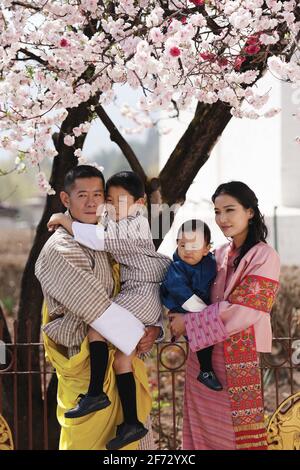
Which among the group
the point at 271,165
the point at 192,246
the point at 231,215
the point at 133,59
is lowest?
the point at 192,246

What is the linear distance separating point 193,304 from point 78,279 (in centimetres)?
57

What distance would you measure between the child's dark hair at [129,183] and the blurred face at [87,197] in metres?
0.06

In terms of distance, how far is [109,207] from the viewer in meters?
4.14

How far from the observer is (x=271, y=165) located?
10336 mm

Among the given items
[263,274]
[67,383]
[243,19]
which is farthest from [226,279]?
[243,19]

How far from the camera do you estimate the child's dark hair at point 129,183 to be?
161 inches

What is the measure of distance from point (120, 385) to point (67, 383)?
27 centimetres

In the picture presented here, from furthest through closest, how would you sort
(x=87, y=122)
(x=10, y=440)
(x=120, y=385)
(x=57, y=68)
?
(x=87, y=122)
(x=57, y=68)
(x=10, y=440)
(x=120, y=385)

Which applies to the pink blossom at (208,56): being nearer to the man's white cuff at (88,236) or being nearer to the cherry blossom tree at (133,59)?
the cherry blossom tree at (133,59)

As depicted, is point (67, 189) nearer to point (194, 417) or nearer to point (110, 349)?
point (110, 349)

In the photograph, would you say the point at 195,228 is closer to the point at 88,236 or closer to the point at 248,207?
the point at 248,207

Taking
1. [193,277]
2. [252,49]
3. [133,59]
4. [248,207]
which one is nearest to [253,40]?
[252,49]

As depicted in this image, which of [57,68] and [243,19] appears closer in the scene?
[243,19]

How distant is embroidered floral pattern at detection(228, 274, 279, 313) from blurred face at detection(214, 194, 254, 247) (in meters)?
0.25
